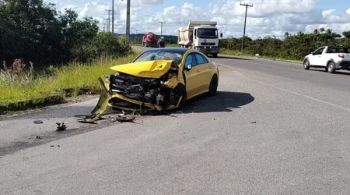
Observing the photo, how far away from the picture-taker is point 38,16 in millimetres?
41875

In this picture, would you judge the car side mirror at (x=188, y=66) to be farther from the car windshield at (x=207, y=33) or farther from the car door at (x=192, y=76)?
the car windshield at (x=207, y=33)

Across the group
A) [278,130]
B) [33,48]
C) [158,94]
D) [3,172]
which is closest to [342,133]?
[278,130]

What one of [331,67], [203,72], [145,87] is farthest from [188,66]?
[331,67]

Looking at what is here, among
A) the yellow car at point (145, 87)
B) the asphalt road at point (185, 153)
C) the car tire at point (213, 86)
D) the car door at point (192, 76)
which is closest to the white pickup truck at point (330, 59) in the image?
the car tire at point (213, 86)

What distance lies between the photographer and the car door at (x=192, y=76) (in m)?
13.2

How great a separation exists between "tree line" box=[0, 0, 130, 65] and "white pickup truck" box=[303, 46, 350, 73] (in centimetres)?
1371

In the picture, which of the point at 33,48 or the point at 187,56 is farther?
the point at 33,48

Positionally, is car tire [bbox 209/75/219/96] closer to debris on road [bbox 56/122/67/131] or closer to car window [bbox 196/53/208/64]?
car window [bbox 196/53/208/64]

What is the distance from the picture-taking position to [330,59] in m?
31.2

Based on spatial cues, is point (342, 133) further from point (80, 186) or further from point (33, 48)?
point (33, 48)

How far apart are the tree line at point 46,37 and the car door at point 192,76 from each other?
25.2m

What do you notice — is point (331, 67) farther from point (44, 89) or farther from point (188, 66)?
point (44, 89)

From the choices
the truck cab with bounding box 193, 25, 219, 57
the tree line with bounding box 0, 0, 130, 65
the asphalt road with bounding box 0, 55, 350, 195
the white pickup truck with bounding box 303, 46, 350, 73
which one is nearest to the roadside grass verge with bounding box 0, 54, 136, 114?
the asphalt road with bounding box 0, 55, 350, 195

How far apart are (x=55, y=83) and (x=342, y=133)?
377 inches
